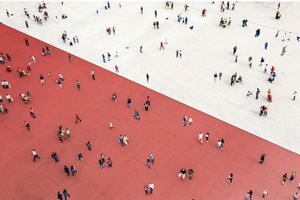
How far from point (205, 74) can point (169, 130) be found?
9.84 meters

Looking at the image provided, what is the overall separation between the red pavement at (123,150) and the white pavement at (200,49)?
213 centimetres

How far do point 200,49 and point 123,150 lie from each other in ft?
61.0

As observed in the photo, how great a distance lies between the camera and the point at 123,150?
31.0m

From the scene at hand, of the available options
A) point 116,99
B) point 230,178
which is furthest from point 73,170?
point 230,178

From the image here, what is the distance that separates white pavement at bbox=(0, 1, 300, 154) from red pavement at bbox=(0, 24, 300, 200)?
6.98 ft

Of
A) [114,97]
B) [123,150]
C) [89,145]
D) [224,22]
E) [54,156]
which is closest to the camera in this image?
[54,156]

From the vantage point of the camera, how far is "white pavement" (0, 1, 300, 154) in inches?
1362

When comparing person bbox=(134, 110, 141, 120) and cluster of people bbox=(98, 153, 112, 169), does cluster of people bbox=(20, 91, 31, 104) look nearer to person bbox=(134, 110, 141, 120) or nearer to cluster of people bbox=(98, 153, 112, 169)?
person bbox=(134, 110, 141, 120)

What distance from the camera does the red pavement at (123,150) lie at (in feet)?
91.7

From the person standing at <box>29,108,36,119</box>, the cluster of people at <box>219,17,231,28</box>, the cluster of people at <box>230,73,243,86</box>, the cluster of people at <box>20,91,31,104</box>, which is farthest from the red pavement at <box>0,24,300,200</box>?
the cluster of people at <box>219,17,231,28</box>

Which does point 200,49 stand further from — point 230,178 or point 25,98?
point 25,98

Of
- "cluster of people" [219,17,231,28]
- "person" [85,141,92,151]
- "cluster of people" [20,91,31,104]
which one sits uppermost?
"cluster of people" [219,17,231,28]

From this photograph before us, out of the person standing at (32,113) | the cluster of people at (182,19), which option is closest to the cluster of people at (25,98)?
the person standing at (32,113)

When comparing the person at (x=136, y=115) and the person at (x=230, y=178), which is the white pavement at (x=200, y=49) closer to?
the person at (x=136, y=115)
